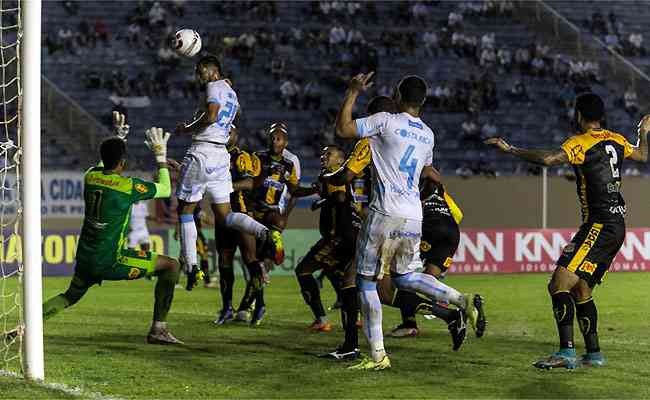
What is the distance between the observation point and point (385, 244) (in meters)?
9.20

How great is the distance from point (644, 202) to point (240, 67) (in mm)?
11480

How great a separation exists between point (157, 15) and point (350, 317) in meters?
23.8

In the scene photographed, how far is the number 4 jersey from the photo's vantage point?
9078 millimetres

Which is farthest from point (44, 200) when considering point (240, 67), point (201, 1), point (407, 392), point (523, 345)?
point (407, 392)

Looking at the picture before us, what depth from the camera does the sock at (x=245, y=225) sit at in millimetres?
11844

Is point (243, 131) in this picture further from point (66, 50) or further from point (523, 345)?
point (523, 345)

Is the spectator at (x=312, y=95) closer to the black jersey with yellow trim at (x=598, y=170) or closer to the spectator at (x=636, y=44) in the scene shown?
the spectator at (x=636, y=44)

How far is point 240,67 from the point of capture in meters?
31.8

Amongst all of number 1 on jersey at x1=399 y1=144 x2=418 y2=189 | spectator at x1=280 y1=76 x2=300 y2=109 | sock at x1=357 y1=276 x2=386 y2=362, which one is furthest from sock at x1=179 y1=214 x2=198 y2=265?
spectator at x1=280 y1=76 x2=300 y2=109

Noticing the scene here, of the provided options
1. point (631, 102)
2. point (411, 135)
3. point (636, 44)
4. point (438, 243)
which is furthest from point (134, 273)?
point (636, 44)

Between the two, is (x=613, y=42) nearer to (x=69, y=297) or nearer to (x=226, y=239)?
(x=226, y=239)

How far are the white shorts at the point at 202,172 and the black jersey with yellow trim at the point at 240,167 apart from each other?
1.17 metres

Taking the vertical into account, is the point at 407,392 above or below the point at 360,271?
below

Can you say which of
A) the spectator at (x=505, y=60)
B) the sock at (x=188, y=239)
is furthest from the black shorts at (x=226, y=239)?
the spectator at (x=505, y=60)
